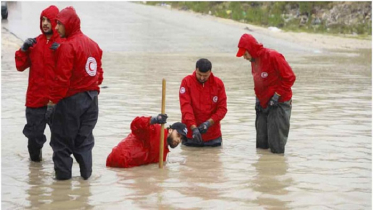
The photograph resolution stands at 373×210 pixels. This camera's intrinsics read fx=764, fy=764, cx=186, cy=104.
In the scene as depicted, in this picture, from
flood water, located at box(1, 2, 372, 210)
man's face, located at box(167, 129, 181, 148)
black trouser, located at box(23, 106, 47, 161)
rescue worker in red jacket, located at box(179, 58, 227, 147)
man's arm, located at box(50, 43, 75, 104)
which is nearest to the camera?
flood water, located at box(1, 2, 372, 210)

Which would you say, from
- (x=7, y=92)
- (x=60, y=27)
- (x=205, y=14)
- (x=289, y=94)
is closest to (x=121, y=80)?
(x=7, y=92)

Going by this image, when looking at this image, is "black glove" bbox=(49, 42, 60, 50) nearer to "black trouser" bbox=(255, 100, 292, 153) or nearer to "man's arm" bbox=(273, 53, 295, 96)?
"man's arm" bbox=(273, 53, 295, 96)

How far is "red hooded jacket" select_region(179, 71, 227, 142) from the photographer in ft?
30.8

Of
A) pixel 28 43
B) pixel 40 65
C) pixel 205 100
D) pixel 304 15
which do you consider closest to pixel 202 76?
pixel 205 100

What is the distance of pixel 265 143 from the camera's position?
9.45 metres

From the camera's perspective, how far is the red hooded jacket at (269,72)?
9047 mm

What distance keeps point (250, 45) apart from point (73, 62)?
260cm

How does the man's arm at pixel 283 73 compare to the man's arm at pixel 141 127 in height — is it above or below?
above

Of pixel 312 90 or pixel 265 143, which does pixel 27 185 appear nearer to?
pixel 265 143

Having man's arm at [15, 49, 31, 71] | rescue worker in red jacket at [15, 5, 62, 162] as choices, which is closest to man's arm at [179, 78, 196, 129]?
rescue worker in red jacket at [15, 5, 62, 162]

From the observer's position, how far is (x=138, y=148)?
27.1 feet

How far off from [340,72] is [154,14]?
17.2 meters

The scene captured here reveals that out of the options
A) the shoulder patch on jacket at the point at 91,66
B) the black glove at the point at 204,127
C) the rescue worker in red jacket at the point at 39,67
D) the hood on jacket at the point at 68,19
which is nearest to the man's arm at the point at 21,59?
the rescue worker in red jacket at the point at 39,67

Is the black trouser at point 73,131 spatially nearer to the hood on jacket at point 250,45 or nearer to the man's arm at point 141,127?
the man's arm at point 141,127
